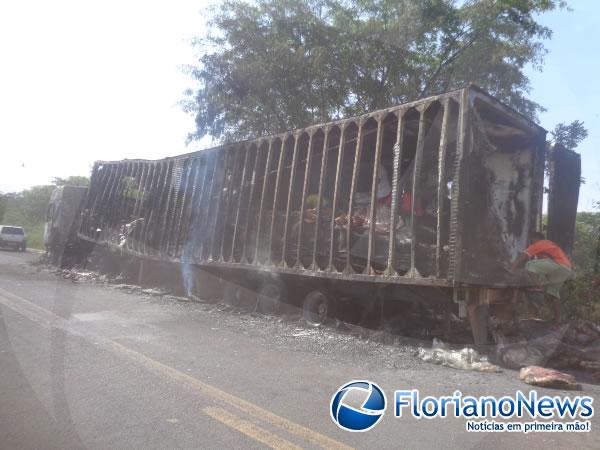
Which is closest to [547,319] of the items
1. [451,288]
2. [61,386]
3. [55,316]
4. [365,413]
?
[451,288]

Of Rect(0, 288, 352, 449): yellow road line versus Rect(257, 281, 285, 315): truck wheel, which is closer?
Rect(0, 288, 352, 449): yellow road line

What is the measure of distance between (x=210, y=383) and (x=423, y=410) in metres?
1.67

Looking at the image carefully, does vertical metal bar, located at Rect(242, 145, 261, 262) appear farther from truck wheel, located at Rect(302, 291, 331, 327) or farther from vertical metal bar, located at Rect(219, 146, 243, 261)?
truck wheel, located at Rect(302, 291, 331, 327)

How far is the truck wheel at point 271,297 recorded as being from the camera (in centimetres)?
783

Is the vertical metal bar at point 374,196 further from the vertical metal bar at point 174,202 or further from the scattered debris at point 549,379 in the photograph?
the vertical metal bar at point 174,202

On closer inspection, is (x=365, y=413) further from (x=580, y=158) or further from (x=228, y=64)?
(x=228, y=64)

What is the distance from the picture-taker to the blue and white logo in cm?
333

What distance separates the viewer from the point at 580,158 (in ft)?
22.8

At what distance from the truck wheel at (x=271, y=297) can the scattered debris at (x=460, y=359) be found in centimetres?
286

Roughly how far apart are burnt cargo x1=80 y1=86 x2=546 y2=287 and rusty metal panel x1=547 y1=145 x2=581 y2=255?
352 mm

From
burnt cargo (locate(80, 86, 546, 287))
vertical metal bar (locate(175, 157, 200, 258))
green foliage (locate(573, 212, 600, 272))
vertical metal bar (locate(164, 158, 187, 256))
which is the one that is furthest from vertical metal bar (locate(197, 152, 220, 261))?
green foliage (locate(573, 212, 600, 272))

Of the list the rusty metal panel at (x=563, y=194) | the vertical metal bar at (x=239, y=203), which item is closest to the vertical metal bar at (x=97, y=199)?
the vertical metal bar at (x=239, y=203)

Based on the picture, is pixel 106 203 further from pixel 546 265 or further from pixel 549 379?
pixel 549 379

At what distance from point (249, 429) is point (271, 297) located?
4.86 meters
